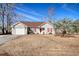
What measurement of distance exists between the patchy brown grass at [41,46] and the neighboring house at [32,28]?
0.07m

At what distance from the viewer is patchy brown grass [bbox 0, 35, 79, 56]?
19.1 ft

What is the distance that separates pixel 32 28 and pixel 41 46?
0.29m

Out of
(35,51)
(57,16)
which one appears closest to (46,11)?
(57,16)

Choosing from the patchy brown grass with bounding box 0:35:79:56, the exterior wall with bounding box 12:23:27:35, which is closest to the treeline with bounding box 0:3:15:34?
the exterior wall with bounding box 12:23:27:35

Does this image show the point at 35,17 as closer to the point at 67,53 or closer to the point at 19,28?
the point at 19,28

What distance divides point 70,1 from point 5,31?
3.36 feet

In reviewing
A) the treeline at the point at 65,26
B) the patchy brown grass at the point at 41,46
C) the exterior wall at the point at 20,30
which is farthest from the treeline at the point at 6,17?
the treeline at the point at 65,26

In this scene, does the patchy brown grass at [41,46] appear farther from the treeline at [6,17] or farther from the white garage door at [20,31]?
the treeline at [6,17]

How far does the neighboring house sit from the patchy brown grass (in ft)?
0.24

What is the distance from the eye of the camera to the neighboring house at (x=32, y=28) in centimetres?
588

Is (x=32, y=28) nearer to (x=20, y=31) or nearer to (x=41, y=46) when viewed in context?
(x=20, y=31)

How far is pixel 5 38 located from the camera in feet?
19.2

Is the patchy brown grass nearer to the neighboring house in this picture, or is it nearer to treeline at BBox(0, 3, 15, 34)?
the neighboring house

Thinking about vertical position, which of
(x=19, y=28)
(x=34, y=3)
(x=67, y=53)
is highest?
(x=34, y=3)
